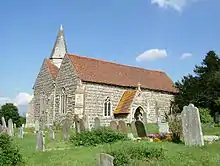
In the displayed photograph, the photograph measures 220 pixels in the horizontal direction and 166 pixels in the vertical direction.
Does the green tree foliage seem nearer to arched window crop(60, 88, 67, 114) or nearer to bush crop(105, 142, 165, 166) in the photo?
arched window crop(60, 88, 67, 114)

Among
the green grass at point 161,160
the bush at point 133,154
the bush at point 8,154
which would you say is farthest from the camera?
the bush at point 8,154

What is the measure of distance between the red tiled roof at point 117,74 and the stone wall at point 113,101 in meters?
0.73

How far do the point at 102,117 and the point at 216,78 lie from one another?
12996mm

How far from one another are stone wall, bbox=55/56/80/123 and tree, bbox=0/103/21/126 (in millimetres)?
24979

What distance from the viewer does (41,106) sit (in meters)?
40.4

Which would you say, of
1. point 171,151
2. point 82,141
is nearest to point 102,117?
point 82,141

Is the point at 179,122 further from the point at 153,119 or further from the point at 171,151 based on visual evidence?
the point at 153,119

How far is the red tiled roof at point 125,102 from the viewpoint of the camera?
36.4m

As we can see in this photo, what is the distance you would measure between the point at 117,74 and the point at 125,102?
4.58m

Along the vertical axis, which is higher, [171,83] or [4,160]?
[171,83]

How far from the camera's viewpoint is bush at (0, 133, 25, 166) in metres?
11.1

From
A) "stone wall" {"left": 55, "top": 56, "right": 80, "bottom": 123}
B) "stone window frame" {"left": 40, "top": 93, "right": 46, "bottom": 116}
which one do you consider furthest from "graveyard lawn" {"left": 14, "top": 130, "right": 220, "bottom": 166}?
"stone window frame" {"left": 40, "top": 93, "right": 46, "bottom": 116}

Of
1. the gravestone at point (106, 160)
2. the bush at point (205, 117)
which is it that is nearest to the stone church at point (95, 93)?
the bush at point (205, 117)

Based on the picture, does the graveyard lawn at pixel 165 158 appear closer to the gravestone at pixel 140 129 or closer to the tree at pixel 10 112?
the gravestone at pixel 140 129
